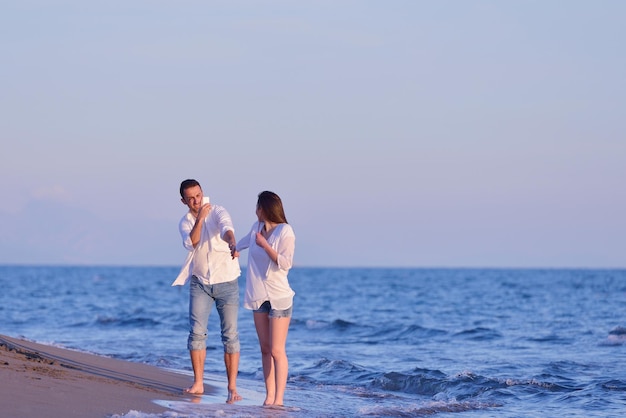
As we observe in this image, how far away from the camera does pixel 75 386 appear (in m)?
7.64

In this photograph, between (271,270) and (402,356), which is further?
(402,356)

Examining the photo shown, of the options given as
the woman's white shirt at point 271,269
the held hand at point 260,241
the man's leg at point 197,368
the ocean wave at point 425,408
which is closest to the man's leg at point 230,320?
the man's leg at point 197,368

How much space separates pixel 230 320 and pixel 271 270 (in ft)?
3.03

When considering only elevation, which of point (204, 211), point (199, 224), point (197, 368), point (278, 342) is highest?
point (204, 211)

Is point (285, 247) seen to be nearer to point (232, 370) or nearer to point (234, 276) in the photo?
point (234, 276)

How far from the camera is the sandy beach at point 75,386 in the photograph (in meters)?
6.57

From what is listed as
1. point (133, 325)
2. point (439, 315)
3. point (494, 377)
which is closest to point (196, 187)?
point (494, 377)

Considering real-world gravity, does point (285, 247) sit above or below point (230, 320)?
above

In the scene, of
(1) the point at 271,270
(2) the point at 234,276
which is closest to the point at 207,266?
(2) the point at 234,276

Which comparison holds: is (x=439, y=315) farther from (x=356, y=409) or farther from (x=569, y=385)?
(x=356, y=409)

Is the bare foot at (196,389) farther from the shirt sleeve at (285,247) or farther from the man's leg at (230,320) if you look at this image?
the shirt sleeve at (285,247)

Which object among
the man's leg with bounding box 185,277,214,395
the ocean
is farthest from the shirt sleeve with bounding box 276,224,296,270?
the ocean

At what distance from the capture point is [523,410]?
366 inches

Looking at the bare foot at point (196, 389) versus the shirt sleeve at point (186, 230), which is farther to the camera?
the bare foot at point (196, 389)
